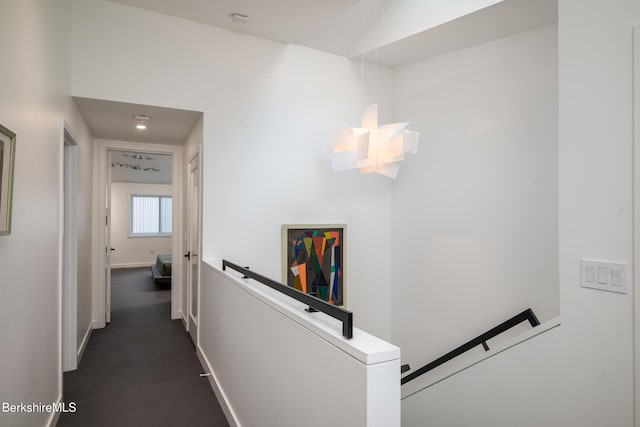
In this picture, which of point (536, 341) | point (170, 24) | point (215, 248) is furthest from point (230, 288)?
point (170, 24)

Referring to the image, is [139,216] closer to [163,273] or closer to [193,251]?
[163,273]

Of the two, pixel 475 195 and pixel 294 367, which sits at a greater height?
pixel 475 195

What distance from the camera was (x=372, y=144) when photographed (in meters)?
2.71

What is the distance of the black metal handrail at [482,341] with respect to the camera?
2.91 metres

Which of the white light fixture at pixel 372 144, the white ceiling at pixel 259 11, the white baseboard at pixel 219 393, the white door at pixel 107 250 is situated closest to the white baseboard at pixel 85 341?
the white door at pixel 107 250

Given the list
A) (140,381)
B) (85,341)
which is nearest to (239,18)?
(140,381)

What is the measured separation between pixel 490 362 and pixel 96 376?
305 cm

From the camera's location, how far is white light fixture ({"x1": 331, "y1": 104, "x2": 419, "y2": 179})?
2.65 metres

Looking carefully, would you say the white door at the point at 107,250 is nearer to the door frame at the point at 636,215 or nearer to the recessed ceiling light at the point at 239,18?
the recessed ceiling light at the point at 239,18

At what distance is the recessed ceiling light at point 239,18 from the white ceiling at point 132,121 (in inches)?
31.6

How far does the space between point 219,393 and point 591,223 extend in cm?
254

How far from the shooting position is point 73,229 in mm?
3295

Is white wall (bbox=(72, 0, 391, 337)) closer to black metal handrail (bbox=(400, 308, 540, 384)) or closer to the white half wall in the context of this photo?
black metal handrail (bbox=(400, 308, 540, 384))

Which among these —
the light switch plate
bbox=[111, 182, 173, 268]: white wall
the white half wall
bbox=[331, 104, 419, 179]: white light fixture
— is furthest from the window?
the light switch plate
